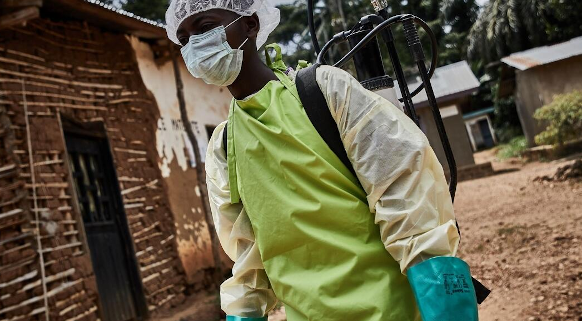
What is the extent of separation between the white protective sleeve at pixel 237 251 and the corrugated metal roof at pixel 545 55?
21.9m

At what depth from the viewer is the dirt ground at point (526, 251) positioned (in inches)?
201

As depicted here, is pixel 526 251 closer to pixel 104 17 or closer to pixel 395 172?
pixel 104 17

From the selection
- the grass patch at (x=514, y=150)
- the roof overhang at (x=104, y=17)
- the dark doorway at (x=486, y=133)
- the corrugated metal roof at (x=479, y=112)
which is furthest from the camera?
the dark doorway at (x=486, y=133)

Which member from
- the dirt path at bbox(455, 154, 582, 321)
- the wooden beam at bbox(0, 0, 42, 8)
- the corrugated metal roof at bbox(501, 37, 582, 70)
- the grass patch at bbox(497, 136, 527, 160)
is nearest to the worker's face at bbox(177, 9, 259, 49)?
the dirt path at bbox(455, 154, 582, 321)

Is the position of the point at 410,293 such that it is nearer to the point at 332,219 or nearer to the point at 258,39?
the point at 332,219

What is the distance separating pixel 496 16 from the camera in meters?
28.4

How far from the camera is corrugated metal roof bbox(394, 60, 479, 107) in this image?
20.8 metres

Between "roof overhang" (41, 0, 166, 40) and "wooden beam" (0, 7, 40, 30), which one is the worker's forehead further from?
"roof overhang" (41, 0, 166, 40)

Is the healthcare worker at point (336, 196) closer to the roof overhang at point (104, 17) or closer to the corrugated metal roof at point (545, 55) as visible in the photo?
the roof overhang at point (104, 17)

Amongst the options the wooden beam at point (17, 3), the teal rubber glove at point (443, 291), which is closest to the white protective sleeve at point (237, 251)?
the teal rubber glove at point (443, 291)

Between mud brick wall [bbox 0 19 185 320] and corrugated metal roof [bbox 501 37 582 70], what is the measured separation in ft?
54.9

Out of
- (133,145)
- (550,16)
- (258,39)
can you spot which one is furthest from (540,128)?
(258,39)

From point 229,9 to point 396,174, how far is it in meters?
0.77

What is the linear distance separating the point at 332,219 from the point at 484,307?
420 centimetres
